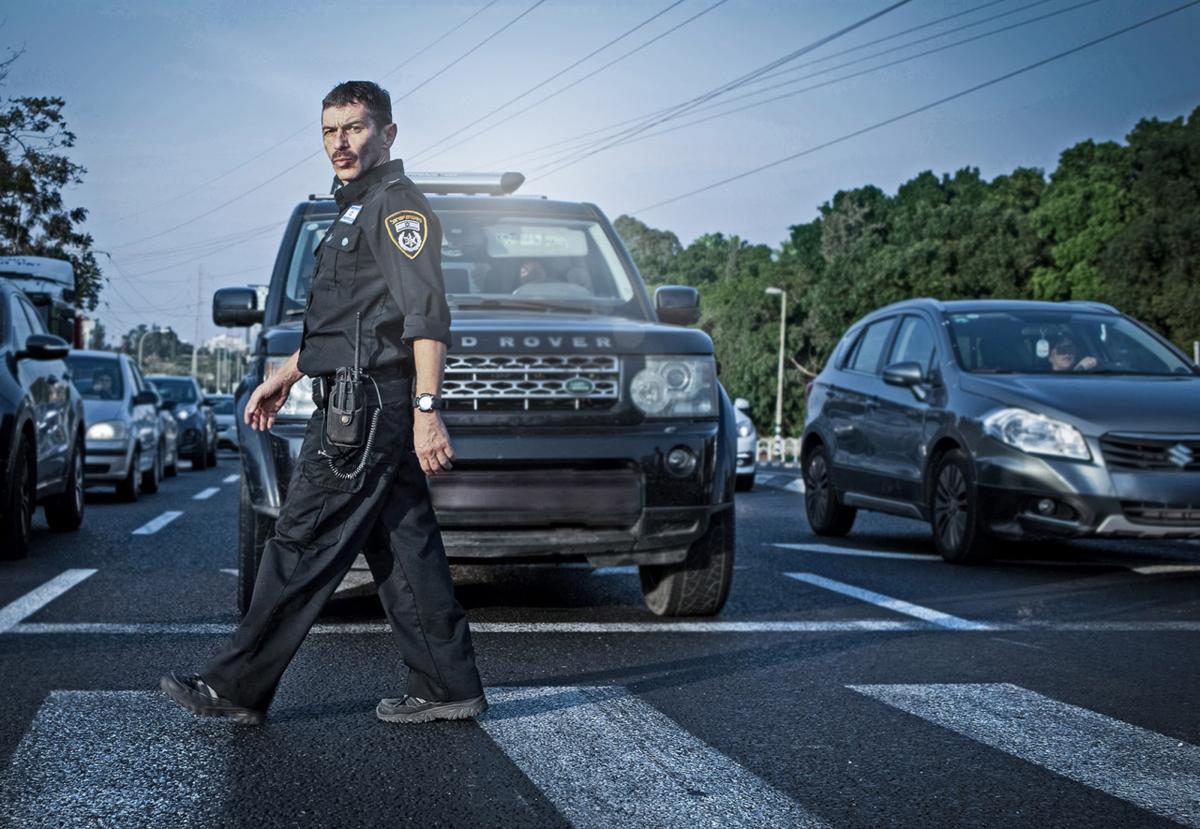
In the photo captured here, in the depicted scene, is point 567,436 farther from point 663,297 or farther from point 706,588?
point 663,297

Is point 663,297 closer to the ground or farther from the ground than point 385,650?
farther from the ground

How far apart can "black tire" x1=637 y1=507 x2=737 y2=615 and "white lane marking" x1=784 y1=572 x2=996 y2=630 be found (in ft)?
3.20

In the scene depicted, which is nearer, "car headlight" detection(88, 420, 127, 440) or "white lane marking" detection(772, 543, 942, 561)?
"white lane marking" detection(772, 543, 942, 561)

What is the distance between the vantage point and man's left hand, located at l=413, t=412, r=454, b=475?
4383mm

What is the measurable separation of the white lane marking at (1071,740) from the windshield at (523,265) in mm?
2997

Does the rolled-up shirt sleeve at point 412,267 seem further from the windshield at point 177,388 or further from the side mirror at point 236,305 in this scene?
the windshield at point 177,388

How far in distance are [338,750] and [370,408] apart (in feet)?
3.07

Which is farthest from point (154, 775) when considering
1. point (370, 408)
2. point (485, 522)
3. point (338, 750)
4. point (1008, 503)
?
point (1008, 503)

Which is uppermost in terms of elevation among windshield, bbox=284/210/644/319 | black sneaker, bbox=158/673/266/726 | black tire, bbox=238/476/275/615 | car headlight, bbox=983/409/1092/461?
windshield, bbox=284/210/644/319

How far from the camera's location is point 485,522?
656cm

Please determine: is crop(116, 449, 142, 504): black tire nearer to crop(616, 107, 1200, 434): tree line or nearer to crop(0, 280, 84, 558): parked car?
crop(0, 280, 84, 558): parked car

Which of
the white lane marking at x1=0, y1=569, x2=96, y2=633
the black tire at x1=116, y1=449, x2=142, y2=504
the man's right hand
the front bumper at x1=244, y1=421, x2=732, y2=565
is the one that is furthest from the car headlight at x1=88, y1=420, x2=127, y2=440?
the man's right hand

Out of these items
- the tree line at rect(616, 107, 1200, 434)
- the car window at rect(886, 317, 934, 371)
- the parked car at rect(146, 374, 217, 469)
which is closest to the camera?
the car window at rect(886, 317, 934, 371)

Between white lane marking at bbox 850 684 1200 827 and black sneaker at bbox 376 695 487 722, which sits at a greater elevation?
black sneaker at bbox 376 695 487 722
